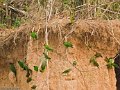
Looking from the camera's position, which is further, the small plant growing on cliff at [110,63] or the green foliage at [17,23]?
the green foliage at [17,23]

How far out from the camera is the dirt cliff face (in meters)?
3.96

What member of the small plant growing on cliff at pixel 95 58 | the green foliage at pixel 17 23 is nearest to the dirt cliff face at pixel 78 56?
the small plant growing on cliff at pixel 95 58

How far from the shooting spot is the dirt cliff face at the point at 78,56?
13.0 feet

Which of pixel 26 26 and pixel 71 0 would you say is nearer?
pixel 26 26

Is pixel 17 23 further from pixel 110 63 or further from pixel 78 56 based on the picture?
pixel 110 63

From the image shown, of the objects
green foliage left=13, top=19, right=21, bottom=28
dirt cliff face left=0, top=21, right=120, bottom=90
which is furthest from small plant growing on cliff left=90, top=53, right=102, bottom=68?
green foliage left=13, top=19, right=21, bottom=28

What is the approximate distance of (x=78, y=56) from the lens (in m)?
4.09

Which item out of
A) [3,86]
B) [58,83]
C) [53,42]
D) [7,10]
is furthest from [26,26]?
[7,10]

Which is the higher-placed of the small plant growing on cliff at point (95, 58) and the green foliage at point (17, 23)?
the green foliage at point (17, 23)

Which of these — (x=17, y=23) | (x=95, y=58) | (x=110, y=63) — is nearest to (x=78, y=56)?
(x=95, y=58)

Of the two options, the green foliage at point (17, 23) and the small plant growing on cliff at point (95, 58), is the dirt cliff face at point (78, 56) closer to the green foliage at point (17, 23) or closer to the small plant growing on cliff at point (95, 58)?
the small plant growing on cliff at point (95, 58)

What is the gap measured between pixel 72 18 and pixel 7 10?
1842 millimetres

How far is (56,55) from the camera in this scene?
4016mm

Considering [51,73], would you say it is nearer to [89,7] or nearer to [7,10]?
[89,7]
